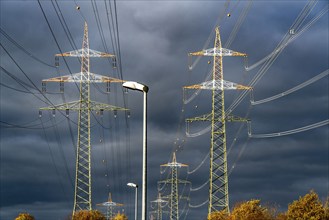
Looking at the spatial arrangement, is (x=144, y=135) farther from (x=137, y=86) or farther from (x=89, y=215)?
(x=89, y=215)

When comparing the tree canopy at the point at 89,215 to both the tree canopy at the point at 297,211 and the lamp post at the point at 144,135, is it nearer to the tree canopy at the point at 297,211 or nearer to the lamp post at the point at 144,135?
the tree canopy at the point at 297,211

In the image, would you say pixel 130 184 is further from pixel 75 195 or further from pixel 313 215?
pixel 313 215

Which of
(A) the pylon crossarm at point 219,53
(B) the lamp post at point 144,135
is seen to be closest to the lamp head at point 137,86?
(B) the lamp post at point 144,135

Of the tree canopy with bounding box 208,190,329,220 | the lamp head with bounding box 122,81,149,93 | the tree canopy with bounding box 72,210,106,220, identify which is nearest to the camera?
the lamp head with bounding box 122,81,149,93

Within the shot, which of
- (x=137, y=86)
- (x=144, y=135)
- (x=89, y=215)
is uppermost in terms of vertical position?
(x=89, y=215)

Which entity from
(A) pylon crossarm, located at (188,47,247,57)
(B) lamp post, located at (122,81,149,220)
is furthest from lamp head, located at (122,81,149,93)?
(A) pylon crossarm, located at (188,47,247,57)

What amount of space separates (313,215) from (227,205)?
13.5 meters

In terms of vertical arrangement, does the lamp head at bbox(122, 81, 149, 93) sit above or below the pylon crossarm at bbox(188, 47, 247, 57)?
below

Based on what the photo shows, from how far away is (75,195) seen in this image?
80.9 m

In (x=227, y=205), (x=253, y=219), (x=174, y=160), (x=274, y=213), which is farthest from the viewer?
(x=174, y=160)

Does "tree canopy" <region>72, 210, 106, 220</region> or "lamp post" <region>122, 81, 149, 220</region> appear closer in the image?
"lamp post" <region>122, 81, 149, 220</region>

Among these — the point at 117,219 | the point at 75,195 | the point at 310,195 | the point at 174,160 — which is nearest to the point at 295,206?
the point at 310,195

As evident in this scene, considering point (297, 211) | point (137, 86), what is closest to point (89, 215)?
point (297, 211)

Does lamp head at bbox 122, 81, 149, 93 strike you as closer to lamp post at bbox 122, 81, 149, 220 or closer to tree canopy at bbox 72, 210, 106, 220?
lamp post at bbox 122, 81, 149, 220
